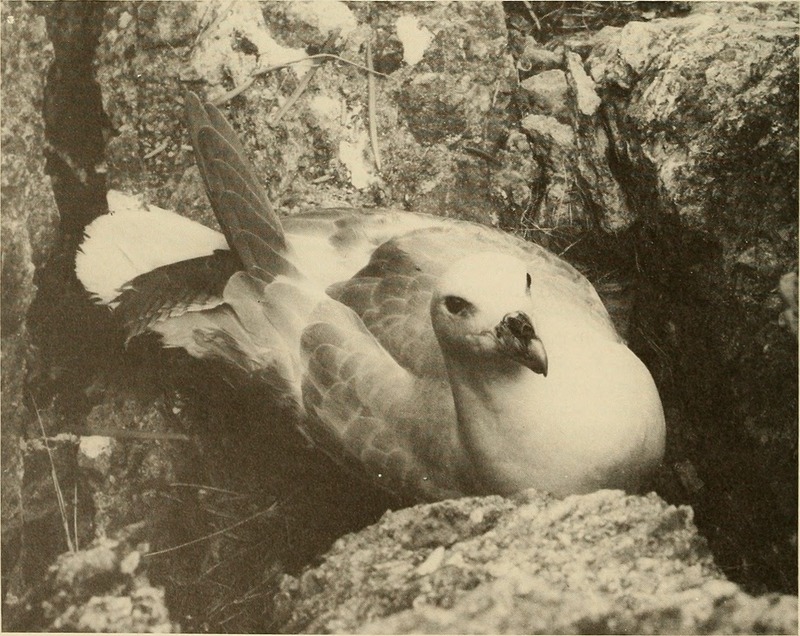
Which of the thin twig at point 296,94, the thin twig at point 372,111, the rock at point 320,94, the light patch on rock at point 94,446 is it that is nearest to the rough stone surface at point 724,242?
the rock at point 320,94

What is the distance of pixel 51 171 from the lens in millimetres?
1500

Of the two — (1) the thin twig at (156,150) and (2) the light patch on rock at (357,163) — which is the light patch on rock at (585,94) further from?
(1) the thin twig at (156,150)

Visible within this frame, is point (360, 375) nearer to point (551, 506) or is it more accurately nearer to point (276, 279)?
point (276, 279)

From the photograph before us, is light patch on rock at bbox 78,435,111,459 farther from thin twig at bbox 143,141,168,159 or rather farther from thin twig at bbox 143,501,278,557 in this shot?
thin twig at bbox 143,141,168,159

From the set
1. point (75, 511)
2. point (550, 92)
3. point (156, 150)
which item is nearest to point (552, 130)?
point (550, 92)

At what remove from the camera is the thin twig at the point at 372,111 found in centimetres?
149

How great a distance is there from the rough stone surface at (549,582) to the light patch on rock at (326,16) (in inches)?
29.5

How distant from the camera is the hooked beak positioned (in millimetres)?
1182

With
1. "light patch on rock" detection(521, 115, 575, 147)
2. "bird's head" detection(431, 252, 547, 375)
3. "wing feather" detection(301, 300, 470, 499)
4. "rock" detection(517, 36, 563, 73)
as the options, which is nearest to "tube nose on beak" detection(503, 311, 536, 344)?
"bird's head" detection(431, 252, 547, 375)

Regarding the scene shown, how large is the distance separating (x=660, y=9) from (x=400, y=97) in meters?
0.42

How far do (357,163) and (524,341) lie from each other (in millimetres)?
461

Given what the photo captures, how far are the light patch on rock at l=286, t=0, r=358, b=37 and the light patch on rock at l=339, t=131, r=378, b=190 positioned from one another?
18 cm

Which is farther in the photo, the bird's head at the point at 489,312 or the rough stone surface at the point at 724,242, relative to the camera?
the rough stone surface at the point at 724,242

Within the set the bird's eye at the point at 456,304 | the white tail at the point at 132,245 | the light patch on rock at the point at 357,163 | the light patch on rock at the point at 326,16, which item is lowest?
the bird's eye at the point at 456,304
